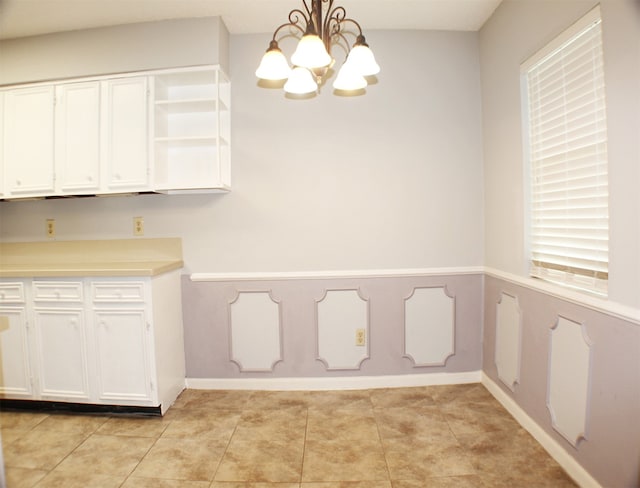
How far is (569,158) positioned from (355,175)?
129cm

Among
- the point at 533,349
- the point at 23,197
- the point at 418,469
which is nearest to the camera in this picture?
the point at 418,469

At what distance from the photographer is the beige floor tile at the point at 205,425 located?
2.02 m

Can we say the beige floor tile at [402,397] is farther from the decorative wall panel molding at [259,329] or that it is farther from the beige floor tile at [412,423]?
the decorative wall panel molding at [259,329]

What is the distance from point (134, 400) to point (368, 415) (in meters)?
1.51

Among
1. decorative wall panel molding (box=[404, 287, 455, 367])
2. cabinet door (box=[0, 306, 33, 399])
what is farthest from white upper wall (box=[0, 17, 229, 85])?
decorative wall panel molding (box=[404, 287, 455, 367])

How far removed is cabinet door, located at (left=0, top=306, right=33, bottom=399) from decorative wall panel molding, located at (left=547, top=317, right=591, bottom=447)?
3.20 metres

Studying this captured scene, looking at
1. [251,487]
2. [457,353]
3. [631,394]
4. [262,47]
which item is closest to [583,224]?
[631,394]

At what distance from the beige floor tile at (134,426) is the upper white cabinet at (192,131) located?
1.52 m

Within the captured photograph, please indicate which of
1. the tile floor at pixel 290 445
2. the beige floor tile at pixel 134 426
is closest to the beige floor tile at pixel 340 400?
the tile floor at pixel 290 445

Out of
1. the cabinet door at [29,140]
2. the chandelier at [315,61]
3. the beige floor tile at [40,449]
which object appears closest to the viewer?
the chandelier at [315,61]

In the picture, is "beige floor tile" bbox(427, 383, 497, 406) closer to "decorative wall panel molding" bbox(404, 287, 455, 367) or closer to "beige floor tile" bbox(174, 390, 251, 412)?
"decorative wall panel molding" bbox(404, 287, 455, 367)

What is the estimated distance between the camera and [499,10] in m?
2.22

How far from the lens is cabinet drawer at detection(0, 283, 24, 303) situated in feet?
7.39

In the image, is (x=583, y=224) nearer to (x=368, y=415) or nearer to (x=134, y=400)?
(x=368, y=415)
